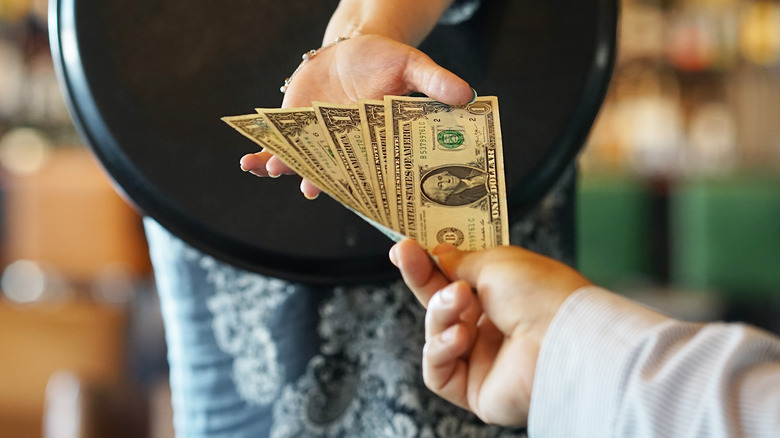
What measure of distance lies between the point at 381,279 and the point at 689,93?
3203 mm

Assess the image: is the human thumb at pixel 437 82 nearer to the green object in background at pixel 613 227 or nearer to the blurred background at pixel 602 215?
the blurred background at pixel 602 215

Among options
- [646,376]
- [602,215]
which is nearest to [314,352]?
[646,376]

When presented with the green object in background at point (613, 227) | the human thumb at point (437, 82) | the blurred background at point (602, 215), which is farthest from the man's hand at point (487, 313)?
the green object in background at point (613, 227)

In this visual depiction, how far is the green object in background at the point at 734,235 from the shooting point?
301 cm

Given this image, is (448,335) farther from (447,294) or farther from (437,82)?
(437,82)

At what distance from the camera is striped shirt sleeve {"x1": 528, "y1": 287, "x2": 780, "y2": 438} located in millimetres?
483

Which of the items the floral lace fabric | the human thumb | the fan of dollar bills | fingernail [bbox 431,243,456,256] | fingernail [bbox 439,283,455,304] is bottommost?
the floral lace fabric

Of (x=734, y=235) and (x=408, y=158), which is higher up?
(x=408, y=158)

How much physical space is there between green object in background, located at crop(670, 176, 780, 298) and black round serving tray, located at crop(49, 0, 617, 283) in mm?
2439

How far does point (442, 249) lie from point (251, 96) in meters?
0.26

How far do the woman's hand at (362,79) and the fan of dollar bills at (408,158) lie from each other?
0.02 m

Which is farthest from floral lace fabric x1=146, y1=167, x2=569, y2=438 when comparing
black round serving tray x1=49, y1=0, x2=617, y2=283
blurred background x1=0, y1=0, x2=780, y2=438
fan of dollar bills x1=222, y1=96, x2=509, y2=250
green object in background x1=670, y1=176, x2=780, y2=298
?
green object in background x1=670, y1=176, x2=780, y2=298

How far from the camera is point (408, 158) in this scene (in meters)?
0.66

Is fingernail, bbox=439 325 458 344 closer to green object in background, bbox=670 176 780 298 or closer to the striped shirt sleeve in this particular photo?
the striped shirt sleeve
